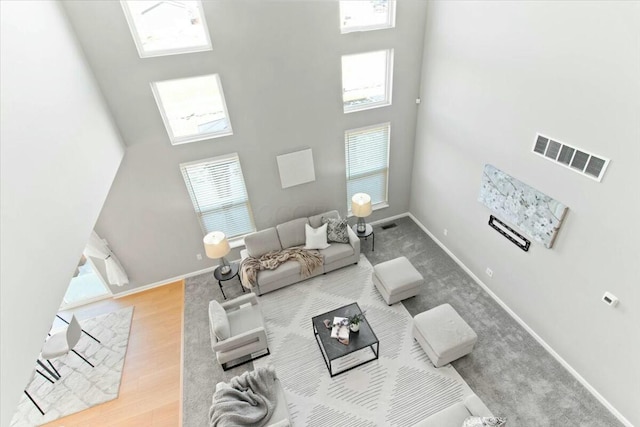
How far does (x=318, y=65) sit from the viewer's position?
566cm

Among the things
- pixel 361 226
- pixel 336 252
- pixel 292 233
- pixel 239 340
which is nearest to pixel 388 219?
pixel 361 226

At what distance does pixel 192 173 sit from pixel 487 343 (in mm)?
5440

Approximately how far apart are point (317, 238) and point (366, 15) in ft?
12.7

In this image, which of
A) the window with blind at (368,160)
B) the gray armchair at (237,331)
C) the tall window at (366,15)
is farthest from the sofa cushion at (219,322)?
the tall window at (366,15)

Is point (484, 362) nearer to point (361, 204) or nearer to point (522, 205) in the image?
point (522, 205)

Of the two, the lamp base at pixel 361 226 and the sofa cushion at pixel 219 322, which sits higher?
the sofa cushion at pixel 219 322

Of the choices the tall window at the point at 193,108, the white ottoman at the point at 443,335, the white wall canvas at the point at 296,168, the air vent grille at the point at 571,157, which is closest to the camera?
the air vent grille at the point at 571,157

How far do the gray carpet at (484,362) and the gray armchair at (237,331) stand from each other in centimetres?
29

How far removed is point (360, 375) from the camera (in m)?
4.90

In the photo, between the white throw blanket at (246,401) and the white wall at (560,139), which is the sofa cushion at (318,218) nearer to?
the white wall at (560,139)

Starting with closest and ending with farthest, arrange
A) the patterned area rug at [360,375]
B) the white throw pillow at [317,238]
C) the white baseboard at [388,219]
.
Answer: the patterned area rug at [360,375] → the white throw pillow at [317,238] → the white baseboard at [388,219]

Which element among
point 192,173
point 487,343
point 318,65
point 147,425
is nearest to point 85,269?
point 192,173

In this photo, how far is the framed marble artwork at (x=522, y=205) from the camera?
14.4 ft

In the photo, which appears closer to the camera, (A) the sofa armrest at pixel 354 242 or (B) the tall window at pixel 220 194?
(B) the tall window at pixel 220 194
